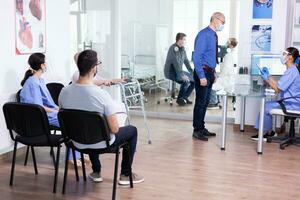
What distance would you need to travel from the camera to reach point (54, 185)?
373 cm

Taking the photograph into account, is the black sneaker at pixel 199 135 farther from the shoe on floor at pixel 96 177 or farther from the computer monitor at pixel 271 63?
the shoe on floor at pixel 96 177

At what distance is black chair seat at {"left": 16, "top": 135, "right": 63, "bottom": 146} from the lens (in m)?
3.74

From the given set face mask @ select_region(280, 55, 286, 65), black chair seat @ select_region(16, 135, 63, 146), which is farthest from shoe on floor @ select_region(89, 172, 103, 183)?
face mask @ select_region(280, 55, 286, 65)

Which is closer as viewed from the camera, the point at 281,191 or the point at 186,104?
the point at 281,191

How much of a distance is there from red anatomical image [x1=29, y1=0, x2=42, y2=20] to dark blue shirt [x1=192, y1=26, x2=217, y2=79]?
1909 mm

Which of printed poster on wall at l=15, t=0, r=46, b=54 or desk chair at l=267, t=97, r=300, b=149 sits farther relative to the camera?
desk chair at l=267, t=97, r=300, b=149

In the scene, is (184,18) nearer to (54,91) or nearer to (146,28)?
(146,28)

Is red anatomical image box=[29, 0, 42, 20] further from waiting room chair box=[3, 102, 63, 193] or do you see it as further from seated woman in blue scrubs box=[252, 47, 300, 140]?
seated woman in blue scrubs box=[252, 47, 300, 140]

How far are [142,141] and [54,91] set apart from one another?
52.6 inches

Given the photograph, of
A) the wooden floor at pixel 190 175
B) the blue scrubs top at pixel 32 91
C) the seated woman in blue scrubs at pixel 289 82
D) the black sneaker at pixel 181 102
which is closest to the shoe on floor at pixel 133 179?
the wooden floor at pixel 190 175

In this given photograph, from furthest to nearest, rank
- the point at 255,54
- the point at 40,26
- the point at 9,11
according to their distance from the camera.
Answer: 1. the point at 255,54
2. the point at 40,26
3. the point at 9,11

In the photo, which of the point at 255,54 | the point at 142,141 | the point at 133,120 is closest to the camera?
the point at 142,141

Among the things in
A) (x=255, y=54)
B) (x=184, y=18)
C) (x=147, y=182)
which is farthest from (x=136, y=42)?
(x=147, y=182)

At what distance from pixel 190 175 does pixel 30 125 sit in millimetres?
1559
